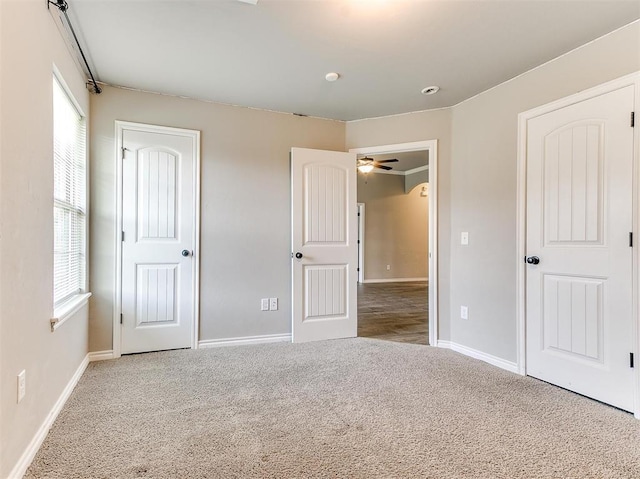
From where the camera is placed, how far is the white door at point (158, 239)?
2.96 metres

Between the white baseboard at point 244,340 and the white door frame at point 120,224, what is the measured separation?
107mm

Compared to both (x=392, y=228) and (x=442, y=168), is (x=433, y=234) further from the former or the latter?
Result: (x=392, y=228)

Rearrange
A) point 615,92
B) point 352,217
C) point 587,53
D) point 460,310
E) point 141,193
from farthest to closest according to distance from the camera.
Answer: point 352,217
point 460,310
point 141,193
point 587,53
point 615,92

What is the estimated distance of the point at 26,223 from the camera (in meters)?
1.56

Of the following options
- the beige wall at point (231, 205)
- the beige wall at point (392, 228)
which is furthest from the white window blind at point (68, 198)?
the beige wall at point (392, 228)

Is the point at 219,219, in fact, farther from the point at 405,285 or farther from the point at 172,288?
the point at 405,285

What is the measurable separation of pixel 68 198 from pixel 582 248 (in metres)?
3.55

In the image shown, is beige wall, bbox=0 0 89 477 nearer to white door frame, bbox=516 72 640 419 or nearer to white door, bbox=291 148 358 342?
white door, bbox=291 148 358 342

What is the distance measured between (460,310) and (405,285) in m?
4.82

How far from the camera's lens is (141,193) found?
3004 mm

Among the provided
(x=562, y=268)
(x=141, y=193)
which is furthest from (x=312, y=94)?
(x=562, y=268)

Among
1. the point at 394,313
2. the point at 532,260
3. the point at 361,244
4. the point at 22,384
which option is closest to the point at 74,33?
the point at 22,384

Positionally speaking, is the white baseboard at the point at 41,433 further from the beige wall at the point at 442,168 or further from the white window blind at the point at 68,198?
the beige wall at the point at 442,168

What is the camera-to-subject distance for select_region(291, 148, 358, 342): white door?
341 cm
